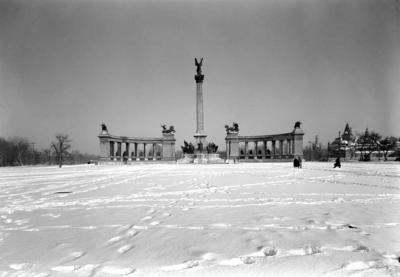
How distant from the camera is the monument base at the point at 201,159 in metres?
45.6

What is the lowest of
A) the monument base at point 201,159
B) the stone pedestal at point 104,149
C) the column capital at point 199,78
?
the monument base at point 201,159

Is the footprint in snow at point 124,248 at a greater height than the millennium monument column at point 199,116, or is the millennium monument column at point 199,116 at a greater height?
the millennium monument column at point 199,116

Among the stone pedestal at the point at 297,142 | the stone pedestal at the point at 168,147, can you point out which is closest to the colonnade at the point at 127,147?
the stone pedestal at the point at 168,147

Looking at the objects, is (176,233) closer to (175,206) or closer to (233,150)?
(175,206)

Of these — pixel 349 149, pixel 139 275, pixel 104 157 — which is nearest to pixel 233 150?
pixel 104 157

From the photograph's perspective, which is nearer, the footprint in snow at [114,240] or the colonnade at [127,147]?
the footprint in snow at [114,240]

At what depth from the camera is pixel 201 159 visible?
45.7 meters

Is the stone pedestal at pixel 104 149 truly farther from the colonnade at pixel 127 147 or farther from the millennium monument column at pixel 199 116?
the millennium monument column at pixel 199 116

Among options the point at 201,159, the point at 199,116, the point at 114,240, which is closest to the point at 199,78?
the point at 199,116

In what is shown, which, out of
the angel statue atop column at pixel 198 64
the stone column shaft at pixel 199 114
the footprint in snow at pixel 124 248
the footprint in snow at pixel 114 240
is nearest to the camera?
the footprint in snow at pixel 124 248

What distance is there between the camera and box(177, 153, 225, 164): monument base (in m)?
45.6

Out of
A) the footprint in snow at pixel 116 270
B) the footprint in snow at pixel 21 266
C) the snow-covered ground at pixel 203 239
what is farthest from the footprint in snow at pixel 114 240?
the footprint in snow at pixel 21 266

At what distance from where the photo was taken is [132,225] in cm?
497

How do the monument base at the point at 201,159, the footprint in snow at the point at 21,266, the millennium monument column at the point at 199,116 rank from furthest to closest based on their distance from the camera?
the millennium monument column at the point at 199,116
the monument base at the point at 201,159
the footprint in snow at the point at 21,266
